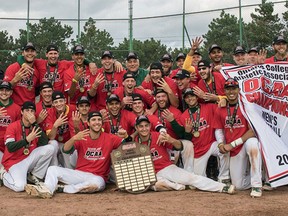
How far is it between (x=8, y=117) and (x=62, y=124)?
1.22m

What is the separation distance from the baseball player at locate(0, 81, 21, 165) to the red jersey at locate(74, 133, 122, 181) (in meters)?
1.76

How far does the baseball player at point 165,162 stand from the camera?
7.20 metres

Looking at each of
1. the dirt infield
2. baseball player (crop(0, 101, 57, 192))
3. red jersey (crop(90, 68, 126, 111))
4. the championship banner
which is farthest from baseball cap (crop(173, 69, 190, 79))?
baseball player (crop(0, 101, 57, 192))

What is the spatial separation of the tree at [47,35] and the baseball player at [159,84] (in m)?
15.3

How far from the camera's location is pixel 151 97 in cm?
864

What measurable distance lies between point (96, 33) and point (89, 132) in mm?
17305

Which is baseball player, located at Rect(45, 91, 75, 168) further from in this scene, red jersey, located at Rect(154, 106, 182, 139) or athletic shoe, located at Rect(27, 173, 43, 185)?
red jersey, located at Rect(154, 106, 182, 139)

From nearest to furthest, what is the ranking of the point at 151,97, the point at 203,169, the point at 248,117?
1. the point at 248,117
2. the point at 203,169
3. the point at 151,97

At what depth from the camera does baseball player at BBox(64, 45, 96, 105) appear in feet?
29.3

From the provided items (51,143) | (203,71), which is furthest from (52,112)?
(203,71)

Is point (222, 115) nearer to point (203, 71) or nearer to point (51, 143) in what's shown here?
point (203, 71)

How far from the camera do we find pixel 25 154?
7754 mm

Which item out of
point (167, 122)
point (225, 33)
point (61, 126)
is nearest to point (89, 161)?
point (61, 126)

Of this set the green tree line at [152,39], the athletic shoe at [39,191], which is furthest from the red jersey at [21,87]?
the green tree line at [152,39]
